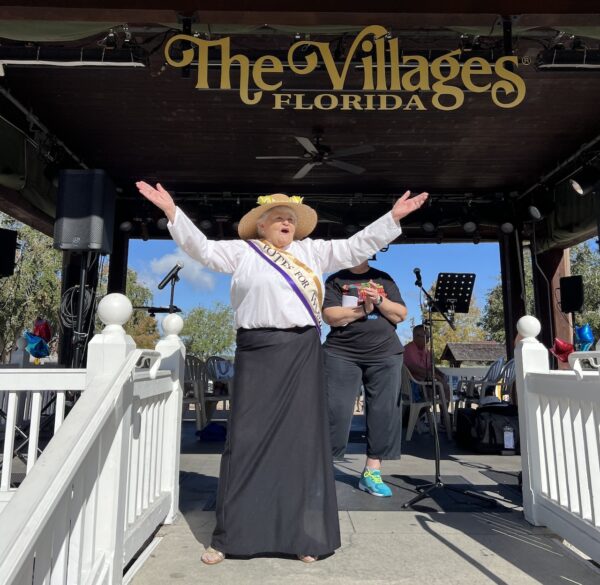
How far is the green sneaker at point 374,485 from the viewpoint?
3170mm

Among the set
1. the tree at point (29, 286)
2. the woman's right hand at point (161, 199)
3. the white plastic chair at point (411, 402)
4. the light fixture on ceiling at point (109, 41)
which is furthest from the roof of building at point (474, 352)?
the woman's right hand at point (161, 199)

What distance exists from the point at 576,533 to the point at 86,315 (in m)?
5.83

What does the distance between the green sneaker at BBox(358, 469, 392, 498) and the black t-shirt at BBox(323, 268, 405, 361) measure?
2.46ft

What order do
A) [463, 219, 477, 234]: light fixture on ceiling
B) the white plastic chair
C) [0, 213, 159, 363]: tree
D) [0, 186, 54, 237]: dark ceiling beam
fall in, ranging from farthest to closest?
[0, 213, 159, 363]: tree
[463, 219, 477, 234]: light fixture on ceiling
[0, 186, 54, 237]: dark ceiling beam
the white plastic chair

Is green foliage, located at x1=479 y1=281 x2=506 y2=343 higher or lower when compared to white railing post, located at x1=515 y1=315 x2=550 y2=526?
higher

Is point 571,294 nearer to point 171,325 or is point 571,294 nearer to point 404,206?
point 404,206

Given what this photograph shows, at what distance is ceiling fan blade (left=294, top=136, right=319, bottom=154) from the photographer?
5.55 metres

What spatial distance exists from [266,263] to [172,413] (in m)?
1.10

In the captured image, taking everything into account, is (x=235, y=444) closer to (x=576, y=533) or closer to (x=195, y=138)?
(x=576, y=533)

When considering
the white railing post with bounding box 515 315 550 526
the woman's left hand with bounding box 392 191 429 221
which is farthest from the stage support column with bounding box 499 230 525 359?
the woman's left hand with bounding box 392 191 429 221

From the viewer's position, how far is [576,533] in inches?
86.1

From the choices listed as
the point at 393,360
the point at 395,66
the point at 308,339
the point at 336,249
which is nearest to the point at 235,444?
the point at 308,339

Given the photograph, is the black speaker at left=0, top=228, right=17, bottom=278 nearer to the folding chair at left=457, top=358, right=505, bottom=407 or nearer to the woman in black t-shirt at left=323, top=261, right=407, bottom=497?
the woman in black t-shirt at left=323, top=261, right=407, bottom=497

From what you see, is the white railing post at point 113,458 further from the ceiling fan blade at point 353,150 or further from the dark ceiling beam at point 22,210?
the dark ceiling beam at point 22,210
